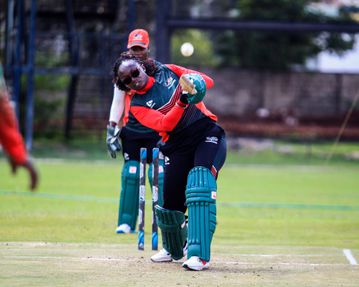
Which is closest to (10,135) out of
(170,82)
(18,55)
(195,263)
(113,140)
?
(195,263)

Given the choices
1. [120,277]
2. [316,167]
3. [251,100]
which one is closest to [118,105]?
[120,277]

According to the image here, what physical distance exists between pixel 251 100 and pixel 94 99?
20.6 feet

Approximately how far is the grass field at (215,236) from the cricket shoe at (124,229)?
Result: 0.22 metres

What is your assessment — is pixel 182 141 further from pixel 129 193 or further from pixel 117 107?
pixel 129 193

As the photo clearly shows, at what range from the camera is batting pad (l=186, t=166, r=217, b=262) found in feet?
30.5

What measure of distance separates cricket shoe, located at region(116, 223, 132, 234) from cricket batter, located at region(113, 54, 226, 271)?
2743 millimetres

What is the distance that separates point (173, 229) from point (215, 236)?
2898 mm

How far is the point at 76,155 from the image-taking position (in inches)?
1147

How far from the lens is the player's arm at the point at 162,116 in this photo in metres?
9.12

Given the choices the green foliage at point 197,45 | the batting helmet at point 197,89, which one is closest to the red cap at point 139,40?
the batting helmet at point 197,89

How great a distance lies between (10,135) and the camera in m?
6.36

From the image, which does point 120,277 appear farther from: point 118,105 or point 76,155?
point 76,155

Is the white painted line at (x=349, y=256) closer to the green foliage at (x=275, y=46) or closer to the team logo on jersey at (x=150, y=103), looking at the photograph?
the team logo on jersey at (x=150, y=103)

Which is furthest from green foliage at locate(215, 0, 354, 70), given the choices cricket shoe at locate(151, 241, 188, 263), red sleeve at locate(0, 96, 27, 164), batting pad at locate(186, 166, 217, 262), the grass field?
red sleeve at locate(0, 96, 27, 164)
